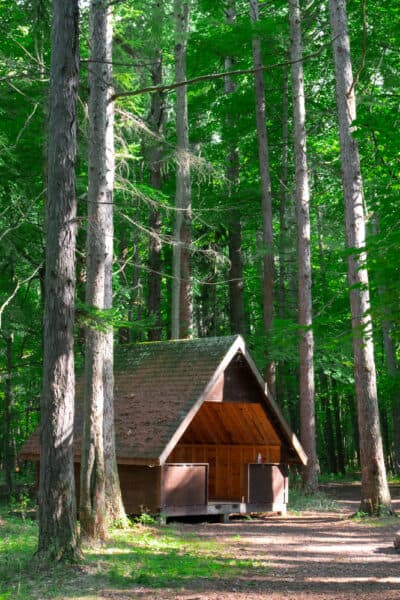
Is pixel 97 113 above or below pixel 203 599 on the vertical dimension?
above

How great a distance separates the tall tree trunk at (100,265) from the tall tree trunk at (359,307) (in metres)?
4.93

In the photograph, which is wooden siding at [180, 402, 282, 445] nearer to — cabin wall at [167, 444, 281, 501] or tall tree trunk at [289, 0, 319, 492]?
cabin wall at [167, 444, 281, 501]

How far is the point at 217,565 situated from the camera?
9.33m

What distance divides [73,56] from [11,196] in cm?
945

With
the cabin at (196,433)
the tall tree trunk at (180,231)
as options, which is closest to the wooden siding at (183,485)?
the cabin at (196,433)

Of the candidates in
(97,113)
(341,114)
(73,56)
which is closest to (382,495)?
(341,114)

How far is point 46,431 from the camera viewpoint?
28.1 ft

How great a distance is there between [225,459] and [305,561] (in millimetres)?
8463

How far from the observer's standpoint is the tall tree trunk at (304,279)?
63.4ft

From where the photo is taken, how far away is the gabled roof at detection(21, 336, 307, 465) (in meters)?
14.3

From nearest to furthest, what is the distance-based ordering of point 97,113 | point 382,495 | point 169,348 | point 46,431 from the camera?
point 46,431, point 97,113, point 382,495, point 169,348

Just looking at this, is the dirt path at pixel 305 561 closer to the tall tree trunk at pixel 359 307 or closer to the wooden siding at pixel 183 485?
the wooden siding at pixel 183 485

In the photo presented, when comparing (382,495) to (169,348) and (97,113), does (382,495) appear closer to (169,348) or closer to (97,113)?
(169,348)

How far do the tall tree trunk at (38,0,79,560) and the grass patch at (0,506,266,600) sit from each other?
1.17ft
